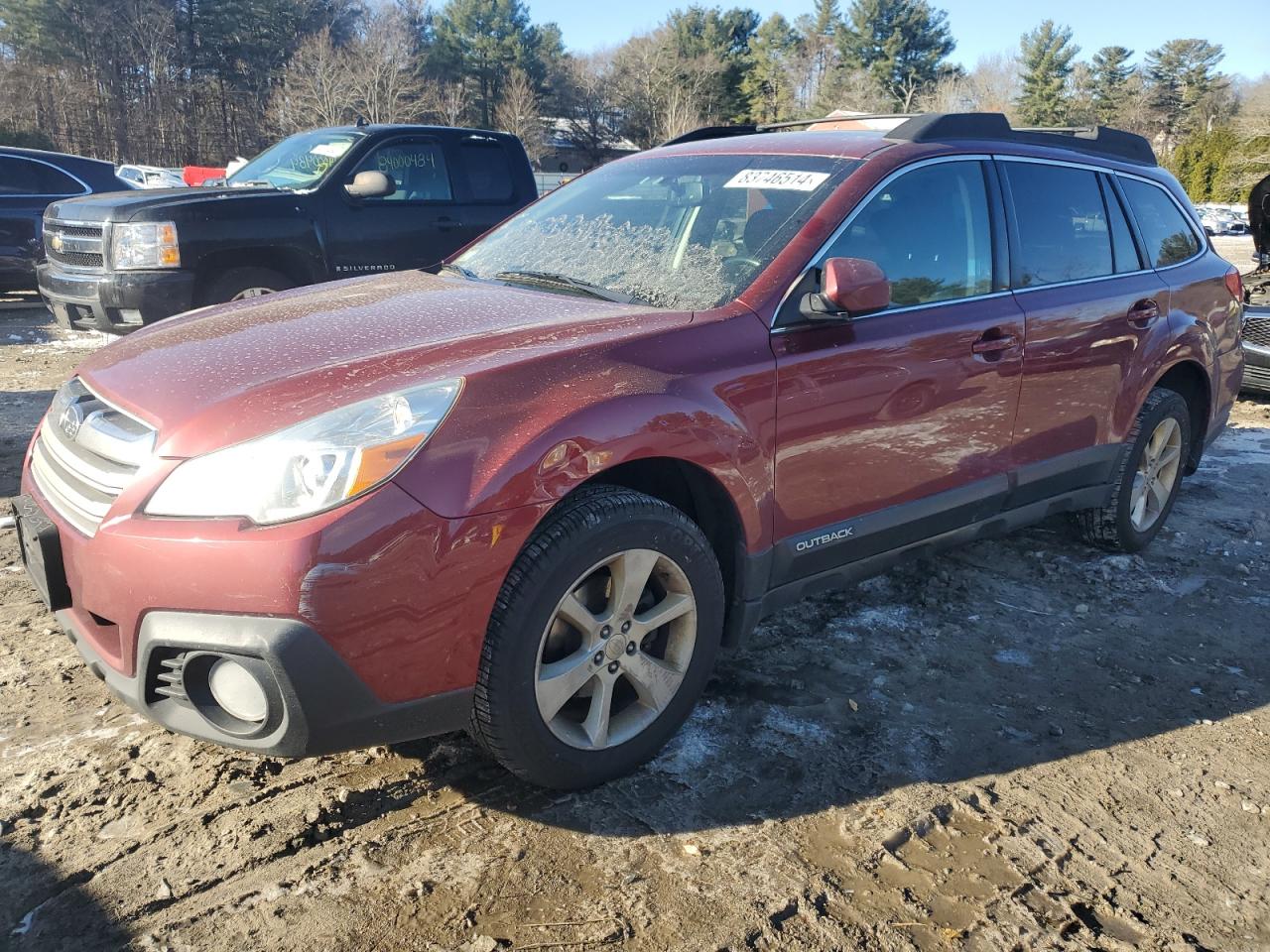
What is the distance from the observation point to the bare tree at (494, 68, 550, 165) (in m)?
50.9

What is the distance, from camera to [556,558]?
7.82ft

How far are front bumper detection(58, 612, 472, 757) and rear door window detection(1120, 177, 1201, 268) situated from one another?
374cm

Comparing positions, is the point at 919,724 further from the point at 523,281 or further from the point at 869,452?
the point at 523,281

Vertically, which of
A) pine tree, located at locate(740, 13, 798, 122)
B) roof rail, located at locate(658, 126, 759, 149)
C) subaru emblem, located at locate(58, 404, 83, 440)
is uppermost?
pine tree, located at locate(740, 13, 798, 122)

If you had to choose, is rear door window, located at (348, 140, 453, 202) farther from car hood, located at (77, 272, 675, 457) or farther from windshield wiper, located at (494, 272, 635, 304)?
car hood, located at (77, 272, 675, 457)

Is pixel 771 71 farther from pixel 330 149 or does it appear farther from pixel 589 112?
pixel 330 149

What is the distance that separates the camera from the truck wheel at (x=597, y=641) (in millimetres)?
2381

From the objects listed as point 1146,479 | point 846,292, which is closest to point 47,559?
point 846,292

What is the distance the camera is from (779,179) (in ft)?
10.8

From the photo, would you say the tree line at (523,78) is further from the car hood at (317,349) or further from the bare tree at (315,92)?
the car hood at (317,349)

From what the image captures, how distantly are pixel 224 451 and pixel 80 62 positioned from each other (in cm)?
4866

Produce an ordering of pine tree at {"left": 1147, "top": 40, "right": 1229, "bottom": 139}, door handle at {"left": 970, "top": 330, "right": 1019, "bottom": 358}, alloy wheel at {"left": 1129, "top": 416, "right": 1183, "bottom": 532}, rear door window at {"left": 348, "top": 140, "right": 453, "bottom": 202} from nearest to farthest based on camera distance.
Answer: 1. door handle at {"left": 970, "top": 330, "right": 1019, "bottom": 358}
2. alloy wheel at {"left": 1129, "top": 416, "right": 1183, "bottom": 532}
3. rear door window at {"left": 348, "top": 140, "right": 453, "bottom": 202}
4. pine tree at {"left": 1147, "top": 40, "right": 1229, "bottom": 139}

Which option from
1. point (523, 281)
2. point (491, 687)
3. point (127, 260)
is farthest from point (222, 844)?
point (127, 260)

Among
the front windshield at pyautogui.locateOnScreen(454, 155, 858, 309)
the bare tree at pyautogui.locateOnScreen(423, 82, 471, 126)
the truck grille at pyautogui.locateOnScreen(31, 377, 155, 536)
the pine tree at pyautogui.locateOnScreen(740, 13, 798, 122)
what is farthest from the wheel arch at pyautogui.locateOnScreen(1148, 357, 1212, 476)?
the pine tree at pyautogui.locateOnScreen(740, 13, 798, 122)
